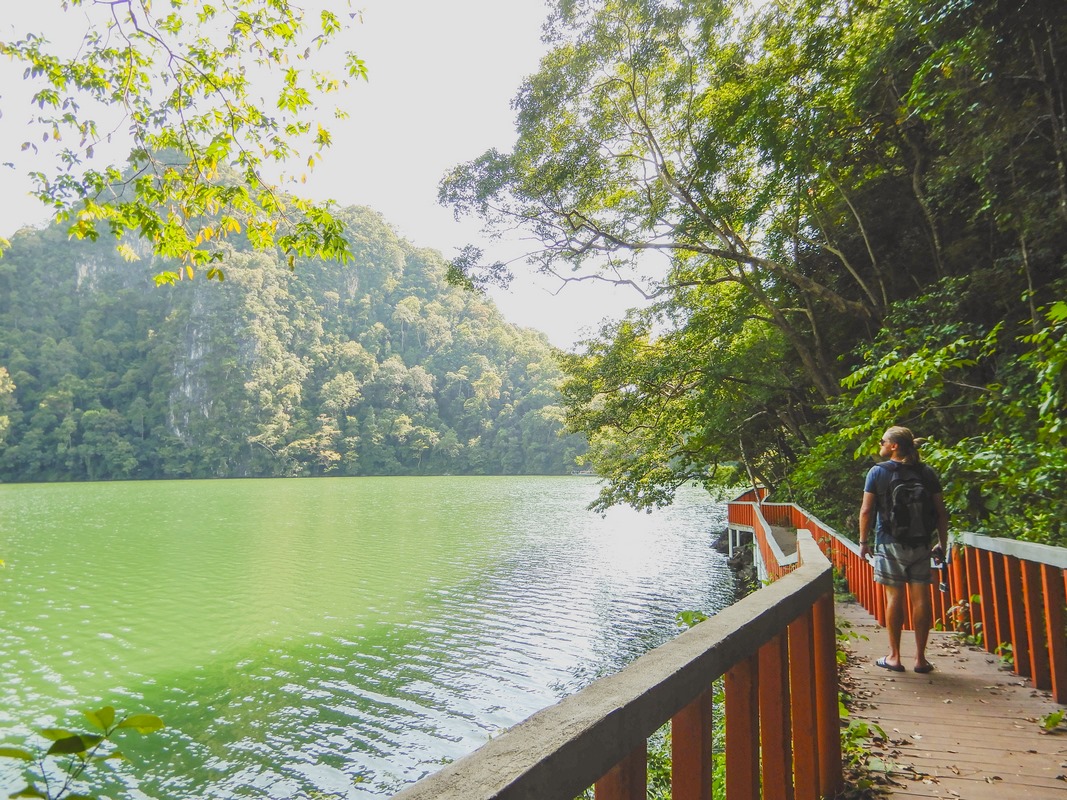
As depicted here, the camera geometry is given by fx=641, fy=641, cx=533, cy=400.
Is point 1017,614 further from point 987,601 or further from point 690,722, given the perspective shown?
point 690,722

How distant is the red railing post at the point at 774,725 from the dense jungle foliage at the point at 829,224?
2465 millimetres

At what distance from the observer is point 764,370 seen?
12078mm

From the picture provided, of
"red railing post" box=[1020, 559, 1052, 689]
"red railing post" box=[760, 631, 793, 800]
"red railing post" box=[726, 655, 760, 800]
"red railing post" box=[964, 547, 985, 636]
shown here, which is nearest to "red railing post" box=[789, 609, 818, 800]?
"red railing post" box=[760, 631, 793, 800]

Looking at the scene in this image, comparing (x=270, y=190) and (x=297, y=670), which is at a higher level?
(x=270, y=190)

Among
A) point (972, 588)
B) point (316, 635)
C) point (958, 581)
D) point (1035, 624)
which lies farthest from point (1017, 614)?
point (316, 635)

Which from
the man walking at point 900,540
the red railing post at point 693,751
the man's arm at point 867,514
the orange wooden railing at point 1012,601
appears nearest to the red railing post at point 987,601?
the orange wooden railing at point 1012,601

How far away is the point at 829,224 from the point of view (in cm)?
1006

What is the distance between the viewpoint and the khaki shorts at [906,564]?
3816 millimetres

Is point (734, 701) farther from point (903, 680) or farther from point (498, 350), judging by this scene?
point (498, 350)

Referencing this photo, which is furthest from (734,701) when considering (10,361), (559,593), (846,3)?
(10,361)

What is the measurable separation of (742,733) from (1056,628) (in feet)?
8.91

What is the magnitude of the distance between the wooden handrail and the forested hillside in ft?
225

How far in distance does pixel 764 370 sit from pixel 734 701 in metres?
11.4

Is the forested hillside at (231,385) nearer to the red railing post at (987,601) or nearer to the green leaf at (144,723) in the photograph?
the red railing post at (987,601)
